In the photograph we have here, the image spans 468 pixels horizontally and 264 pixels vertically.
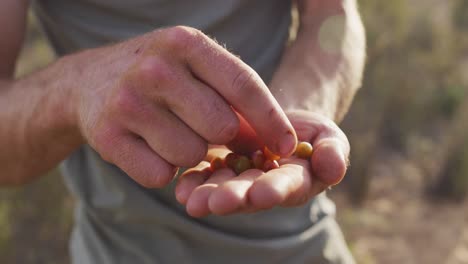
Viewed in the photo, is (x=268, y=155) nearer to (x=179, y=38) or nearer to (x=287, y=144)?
(x=287, y=144)

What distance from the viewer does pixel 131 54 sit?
1210 mm

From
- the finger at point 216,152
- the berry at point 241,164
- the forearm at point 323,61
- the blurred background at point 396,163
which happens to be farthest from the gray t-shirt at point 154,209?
the blurred background at point 396,163

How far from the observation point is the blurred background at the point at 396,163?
13.9 ft

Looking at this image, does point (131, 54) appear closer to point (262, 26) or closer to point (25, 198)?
point (262, 26)

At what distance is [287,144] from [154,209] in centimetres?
55

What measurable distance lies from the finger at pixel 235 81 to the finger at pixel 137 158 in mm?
155

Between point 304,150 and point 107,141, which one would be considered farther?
point 304,150

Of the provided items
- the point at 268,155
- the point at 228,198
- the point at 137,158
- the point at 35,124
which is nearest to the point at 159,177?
the point at 137,158

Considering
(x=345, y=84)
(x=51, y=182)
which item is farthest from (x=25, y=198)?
(x=345, y=84)

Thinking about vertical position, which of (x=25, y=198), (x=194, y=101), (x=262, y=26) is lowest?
(x=25, y=198)

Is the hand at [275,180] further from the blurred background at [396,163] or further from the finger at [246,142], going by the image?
the blurred background at [396,163]

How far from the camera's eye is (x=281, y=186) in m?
1.10

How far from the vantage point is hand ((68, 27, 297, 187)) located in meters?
1.13

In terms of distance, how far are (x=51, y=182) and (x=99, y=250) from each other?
2.52 metres
